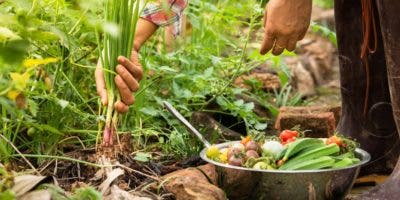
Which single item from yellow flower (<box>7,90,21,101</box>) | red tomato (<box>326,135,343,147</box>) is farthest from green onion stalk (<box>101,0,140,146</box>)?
yellow flower (<box>7,90,21,101</box>)

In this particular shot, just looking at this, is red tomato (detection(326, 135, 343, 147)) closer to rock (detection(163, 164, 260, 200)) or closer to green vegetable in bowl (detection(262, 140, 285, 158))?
green vegetable in bowl (detection(262, 140, 285, 158))

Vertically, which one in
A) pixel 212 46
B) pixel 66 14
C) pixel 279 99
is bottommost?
pixel 279 99

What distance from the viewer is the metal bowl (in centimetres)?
223

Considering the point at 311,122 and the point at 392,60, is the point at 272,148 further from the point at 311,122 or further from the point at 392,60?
the point at 311,122

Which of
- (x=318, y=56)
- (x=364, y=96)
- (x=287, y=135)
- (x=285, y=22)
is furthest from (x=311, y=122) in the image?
(x=318, y=56)

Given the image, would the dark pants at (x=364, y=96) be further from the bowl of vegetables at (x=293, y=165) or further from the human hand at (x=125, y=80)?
the human hand at (x=125, y=80)

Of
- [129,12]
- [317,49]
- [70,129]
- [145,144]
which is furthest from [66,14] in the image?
[317,49]

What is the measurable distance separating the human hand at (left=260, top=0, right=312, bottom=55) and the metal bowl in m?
0.48

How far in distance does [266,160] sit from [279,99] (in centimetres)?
184

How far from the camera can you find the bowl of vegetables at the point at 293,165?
7.36ft

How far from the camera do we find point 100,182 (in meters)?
2.26

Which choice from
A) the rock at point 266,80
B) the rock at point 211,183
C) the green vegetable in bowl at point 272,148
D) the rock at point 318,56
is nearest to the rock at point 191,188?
the rock at point 211,183

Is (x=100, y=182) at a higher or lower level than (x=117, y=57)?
lower

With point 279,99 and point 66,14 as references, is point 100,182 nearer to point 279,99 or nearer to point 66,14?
point 66,14
